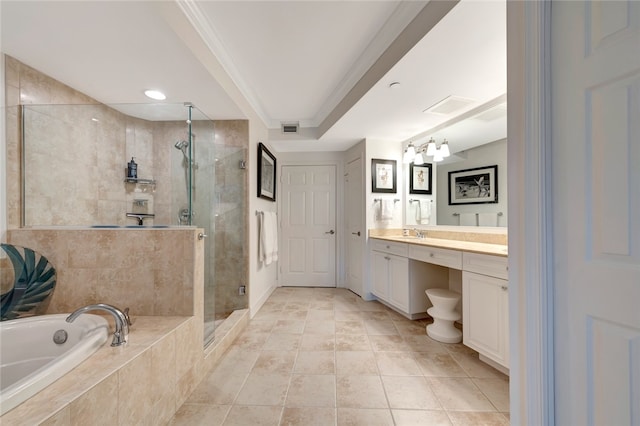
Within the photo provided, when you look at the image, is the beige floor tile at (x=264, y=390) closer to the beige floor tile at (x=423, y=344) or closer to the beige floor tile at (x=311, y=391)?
the beige floor tile at (x=311, y=391)

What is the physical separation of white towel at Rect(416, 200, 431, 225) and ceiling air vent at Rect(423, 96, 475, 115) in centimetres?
107

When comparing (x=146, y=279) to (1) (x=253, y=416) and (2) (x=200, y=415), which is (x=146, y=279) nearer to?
(2) (x=200, y=415)

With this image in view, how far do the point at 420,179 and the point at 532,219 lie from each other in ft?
7.62

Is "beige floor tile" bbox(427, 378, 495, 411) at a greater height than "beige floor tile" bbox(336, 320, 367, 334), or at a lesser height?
greater

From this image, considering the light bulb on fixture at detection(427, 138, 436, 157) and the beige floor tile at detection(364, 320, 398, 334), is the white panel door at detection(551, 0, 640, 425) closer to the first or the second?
the beige floor tile at detection(364, 320, 398, 334)

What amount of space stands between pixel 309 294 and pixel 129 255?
2.33 meters

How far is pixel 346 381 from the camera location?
1.54 meters

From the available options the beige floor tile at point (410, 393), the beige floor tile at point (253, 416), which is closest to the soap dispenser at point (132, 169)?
the beige floor tile at point (253, 416)

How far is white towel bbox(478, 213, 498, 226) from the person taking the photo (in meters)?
2.12

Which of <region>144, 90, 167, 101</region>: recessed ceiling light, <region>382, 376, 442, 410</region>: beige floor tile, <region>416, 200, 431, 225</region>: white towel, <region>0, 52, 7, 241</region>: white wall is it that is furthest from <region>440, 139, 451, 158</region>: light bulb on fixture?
<region>0, 52, 7, 241</region>: white wall

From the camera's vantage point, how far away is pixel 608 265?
2.20ft

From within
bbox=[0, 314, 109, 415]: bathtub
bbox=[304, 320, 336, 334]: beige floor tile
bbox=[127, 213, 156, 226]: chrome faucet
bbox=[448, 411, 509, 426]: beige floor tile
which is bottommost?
bbox=[304, 320, 336, 334]: beige floor tile

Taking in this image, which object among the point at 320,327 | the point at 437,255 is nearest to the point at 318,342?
the point at 320,327

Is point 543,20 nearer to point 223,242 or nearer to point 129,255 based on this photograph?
point 129,255
